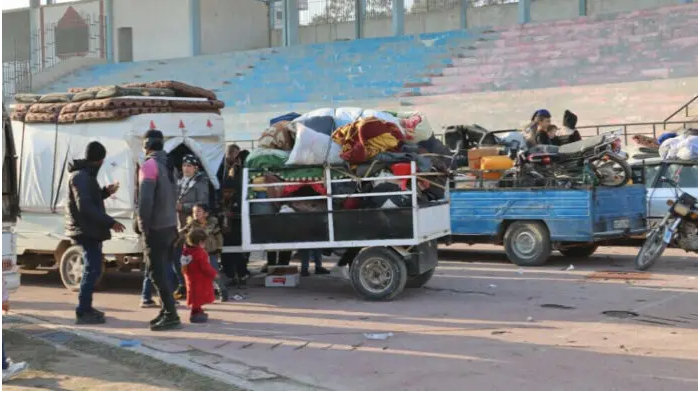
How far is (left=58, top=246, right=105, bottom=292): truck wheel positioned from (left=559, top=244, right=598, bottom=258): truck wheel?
705 centimetres

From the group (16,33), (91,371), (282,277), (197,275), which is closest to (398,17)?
(16,33)

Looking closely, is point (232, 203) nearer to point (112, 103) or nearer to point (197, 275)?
point (112, 103)

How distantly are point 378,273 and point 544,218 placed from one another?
379 centimetres

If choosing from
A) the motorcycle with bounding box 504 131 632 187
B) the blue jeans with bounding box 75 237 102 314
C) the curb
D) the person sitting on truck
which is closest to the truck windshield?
the blue jeans with bounding box 75 237 102 314

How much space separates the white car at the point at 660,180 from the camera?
14.2 metres

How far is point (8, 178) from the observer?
738cm

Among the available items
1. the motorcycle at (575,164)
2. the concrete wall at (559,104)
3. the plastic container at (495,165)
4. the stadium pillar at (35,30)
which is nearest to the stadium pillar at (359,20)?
the concrete wall at (559,104)

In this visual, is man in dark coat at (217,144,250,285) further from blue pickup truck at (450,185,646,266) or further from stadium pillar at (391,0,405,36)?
stadium pillar at (391,0,405,36)

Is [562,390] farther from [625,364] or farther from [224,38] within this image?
[224,38]

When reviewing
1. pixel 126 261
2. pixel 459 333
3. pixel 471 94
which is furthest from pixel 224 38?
pixel 459 333

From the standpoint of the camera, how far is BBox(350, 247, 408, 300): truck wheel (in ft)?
32.2

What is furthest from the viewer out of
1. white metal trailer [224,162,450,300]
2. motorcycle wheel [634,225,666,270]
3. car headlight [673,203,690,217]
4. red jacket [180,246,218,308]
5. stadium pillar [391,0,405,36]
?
stadium pillar [391,0,405,36]

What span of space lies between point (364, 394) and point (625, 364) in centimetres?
210

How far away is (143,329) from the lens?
8.51 metres
